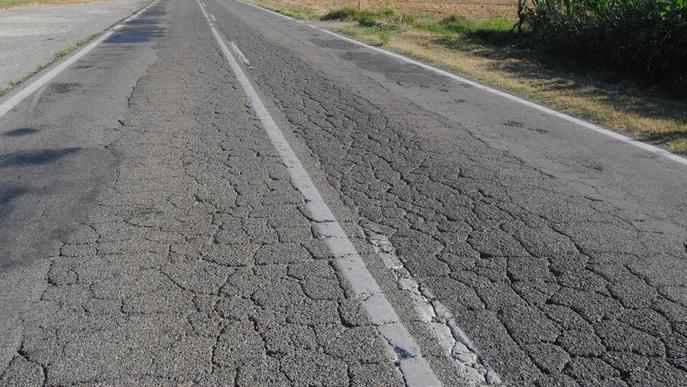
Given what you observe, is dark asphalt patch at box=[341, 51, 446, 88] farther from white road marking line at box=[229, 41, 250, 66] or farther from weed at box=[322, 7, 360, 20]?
weed at box=[322, 7, 360, 20]

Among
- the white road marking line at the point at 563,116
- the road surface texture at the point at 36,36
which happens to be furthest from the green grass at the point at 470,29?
the road surface texture at the point at 36,36

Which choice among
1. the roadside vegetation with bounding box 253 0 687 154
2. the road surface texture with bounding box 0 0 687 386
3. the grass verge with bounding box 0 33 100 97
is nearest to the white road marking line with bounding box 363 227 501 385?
the road surface texture with bounding box 0 0 687 386

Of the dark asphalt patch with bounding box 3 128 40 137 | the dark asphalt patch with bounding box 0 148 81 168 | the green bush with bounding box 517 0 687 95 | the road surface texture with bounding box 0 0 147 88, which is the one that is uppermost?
the green bush with bounding box 517 0 687 95

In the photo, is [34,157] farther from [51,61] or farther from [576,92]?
[576,92]

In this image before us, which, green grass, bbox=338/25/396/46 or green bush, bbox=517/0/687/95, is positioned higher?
green bush, bbox=517/0/687/95

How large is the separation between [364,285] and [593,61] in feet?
34.4

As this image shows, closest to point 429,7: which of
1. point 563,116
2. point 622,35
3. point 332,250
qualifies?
point 622,35

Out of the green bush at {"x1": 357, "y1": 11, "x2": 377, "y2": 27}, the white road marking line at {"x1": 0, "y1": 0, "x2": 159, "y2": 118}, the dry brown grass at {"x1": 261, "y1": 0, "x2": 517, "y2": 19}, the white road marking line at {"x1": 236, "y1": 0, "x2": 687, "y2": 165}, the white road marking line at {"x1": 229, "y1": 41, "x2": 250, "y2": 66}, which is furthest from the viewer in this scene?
the dry brown grass at {"x1": 261, "y1": 0, "x2": 517, "y2": 19}

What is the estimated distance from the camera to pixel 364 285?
11.5ft

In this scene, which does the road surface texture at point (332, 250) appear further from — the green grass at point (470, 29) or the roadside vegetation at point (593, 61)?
the green grass at point (470, 29)

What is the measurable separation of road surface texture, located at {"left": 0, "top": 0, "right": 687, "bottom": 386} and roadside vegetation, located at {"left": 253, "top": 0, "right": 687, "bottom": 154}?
4.09 feet

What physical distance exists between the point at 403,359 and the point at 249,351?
73 centimetres

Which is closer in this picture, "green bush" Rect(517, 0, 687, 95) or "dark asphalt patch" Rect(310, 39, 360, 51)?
"green bush" Rect(517, 0, 687, 95)

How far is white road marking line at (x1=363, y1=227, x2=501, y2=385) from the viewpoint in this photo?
2748 millimetres
